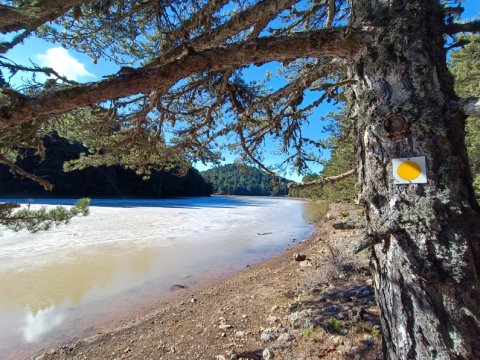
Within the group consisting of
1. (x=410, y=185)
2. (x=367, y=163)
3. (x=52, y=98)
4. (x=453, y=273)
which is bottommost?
(x=453, y=273)

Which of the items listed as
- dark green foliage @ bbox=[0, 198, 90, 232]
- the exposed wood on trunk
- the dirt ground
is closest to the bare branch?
dark green foliage @ bbox=[0, 198, 90, 232]

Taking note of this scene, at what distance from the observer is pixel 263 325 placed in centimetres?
365

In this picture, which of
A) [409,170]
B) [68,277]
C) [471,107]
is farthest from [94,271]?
[471,107]

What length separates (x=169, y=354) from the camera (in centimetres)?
334

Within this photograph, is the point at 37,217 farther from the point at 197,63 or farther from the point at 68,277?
the point at 68,277

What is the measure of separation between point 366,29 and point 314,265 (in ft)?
20.0

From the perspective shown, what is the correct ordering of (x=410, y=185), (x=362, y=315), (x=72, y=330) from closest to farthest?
(x=410, y=185)
(x=362, y=315)
(x=72, y=330)

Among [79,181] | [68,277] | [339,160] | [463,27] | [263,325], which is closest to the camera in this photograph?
[463,27]

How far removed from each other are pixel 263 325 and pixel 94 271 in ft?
17.9

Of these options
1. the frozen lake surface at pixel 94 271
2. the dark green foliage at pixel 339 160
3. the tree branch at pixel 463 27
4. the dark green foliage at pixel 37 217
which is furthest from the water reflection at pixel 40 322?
the tree branch at pixel 463 27

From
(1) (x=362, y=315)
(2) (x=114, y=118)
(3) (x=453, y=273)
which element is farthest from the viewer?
(1) (x=362, y=315)

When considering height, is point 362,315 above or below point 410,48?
below

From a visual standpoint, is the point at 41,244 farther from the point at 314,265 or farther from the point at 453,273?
the point at 453,273

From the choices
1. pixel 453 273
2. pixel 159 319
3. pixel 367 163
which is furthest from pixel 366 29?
pixel 159 319
